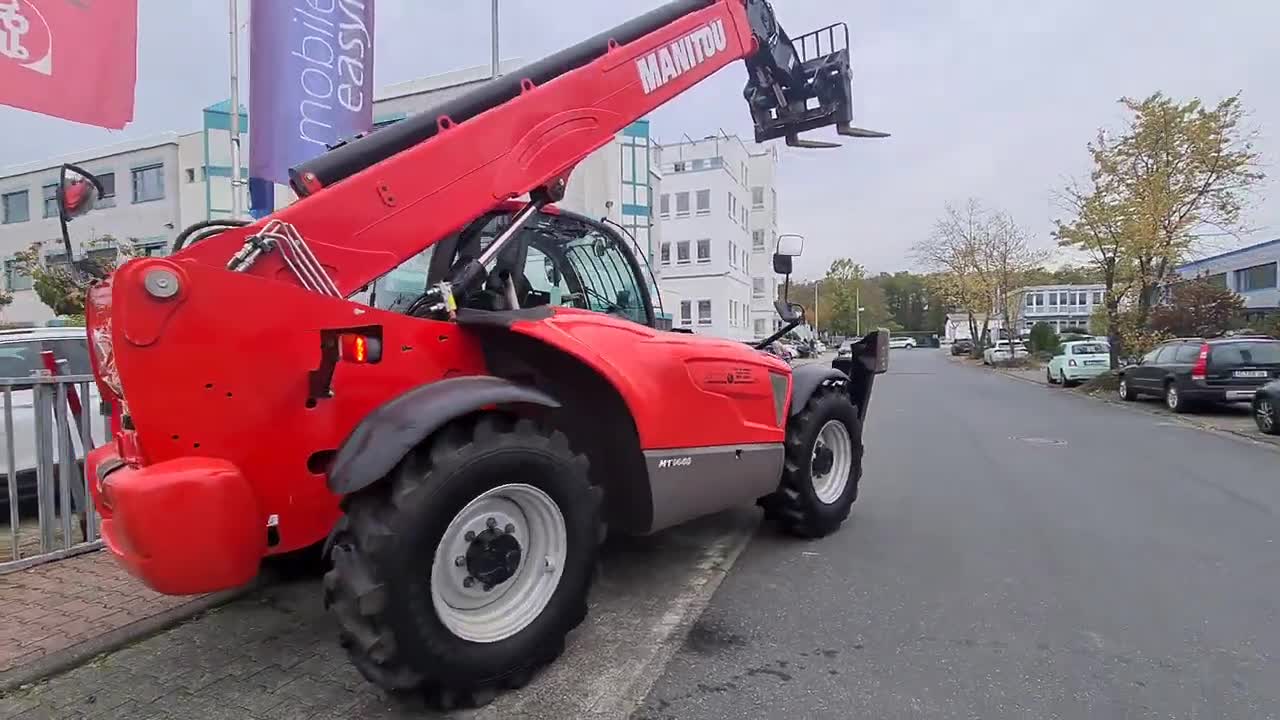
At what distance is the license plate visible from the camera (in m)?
14.4

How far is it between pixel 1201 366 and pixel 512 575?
1673 cm

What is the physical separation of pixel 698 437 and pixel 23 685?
3267mm

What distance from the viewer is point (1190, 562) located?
5.10 m

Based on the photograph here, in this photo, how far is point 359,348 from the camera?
3.00 metres

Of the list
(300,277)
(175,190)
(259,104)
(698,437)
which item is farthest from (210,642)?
(175,190)

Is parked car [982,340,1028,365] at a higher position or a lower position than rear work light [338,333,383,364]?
lower

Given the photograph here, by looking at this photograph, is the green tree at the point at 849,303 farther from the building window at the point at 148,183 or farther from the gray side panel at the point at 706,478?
the gray side panel at the point at 706,478

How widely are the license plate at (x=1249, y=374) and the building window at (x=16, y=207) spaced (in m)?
46.5

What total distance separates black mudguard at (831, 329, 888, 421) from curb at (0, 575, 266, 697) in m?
4.68

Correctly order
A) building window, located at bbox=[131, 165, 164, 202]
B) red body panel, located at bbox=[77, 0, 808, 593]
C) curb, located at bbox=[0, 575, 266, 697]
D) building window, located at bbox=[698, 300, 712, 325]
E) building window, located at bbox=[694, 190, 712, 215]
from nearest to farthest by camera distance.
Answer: red body panel, located at bbox=[77, 0, 808, 593] < curb, located at bbox=[0, 575, 266, 697] < building window, located at bbox=[131, 165, 164, 202] < building window, located at bbox=[698, 300, 712, 325] < building window, located at bbox=[694, 190, 712, 215]

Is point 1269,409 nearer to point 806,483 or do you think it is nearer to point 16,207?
point 806,483

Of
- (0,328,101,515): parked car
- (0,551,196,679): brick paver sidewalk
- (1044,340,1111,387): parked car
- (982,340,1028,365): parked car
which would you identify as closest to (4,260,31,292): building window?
(0,328,101,515): parked car

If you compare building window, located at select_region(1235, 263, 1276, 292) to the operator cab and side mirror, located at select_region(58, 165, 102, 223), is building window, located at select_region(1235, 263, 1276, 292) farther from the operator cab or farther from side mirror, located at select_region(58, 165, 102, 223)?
side mirror, located at select_region(58, 165, 102, 223)

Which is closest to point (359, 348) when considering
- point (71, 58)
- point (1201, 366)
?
point (71, 58)
